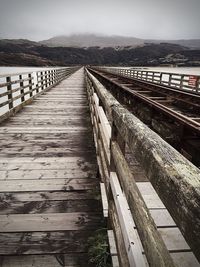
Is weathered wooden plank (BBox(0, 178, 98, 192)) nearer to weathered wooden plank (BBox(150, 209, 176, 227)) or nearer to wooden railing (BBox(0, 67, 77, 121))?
weathered wooden plank (BBox(150, 209, 176, 227))

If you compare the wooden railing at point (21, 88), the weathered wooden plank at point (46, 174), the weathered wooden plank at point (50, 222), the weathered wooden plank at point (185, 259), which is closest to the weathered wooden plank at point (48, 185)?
the weathered wooden plank at point (46, 174)

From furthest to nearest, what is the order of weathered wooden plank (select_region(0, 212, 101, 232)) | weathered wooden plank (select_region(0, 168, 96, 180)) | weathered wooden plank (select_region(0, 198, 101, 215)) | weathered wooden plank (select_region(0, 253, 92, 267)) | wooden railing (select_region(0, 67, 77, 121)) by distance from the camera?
wooden railing (select_region(0, 67, 77, 121)) < weathered wooden plank (select_region(0, 168, 96, 180)) < weathered wooden plank (select_region(0, 198, 101, 215)) < weathered wooden plank (select_region(0, 212, 101, 232)) < weathered wooden plank (select_region(0, 253, 92, 267))

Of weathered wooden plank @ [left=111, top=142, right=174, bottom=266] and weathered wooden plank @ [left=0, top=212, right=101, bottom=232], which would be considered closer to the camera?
weathered wooden plank @ [left=111, top=142, right=174, bottom=266]

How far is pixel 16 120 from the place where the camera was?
7.35m

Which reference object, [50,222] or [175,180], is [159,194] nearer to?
[175,180]

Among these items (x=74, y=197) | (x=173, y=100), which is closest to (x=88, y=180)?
(x=74, y=197)

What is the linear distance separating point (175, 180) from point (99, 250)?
1744mm

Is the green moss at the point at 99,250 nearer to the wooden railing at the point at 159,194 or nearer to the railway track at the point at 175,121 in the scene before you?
the wooden railing at the point at 159,194

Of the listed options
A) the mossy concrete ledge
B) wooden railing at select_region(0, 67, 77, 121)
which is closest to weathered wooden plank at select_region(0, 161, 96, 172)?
the mossy concrete ledge

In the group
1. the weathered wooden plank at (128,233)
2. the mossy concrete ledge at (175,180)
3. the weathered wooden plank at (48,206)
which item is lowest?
the weathered wooden plank at (48,206)

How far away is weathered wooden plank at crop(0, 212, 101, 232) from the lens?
2650 millimetres

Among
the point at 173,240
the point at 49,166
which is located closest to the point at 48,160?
the point at 49,166

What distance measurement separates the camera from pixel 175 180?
0.84m

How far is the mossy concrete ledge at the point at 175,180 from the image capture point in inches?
27.8
